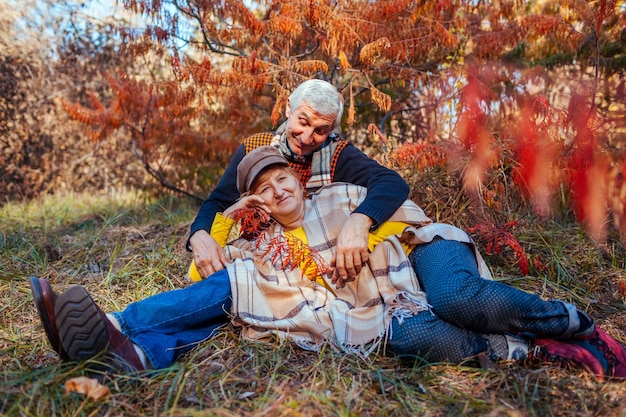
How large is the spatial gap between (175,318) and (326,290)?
0.69m

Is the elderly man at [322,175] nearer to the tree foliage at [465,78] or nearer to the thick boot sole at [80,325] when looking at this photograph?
the thick boot sole at [80,325]

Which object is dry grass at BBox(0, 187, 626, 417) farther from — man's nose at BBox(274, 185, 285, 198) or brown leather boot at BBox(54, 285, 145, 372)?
man's nose at BBox(274, 185, 285, 198)

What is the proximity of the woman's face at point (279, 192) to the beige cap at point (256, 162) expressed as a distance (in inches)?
1.9

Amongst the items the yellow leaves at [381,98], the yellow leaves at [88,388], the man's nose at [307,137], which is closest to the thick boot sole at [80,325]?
the yellow leaves at [88,388]

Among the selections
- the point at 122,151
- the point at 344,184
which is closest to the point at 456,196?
the point at 344,184

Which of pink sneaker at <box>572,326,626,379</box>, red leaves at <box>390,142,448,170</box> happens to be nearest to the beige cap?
red leaves at <box>390,142,448,170</box>

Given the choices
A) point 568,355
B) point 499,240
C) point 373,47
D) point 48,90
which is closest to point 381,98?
point 373,47

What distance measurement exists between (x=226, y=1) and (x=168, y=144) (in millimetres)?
1867

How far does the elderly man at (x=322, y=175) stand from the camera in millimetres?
2346

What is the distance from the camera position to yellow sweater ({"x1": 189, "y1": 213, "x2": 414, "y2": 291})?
243 centimetres

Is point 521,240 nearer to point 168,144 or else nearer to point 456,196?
point 456,196

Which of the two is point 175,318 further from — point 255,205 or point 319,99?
point 319,99

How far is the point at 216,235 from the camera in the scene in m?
2.56

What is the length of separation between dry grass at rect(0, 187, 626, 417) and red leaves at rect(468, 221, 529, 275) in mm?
107
